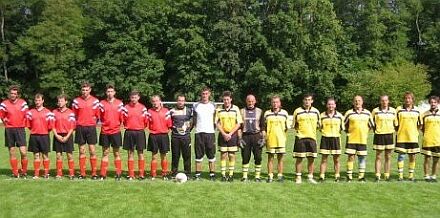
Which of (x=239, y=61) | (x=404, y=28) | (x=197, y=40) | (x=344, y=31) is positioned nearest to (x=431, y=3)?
(x=404, y=28)

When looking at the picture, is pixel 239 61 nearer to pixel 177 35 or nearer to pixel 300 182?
pixel 177 35

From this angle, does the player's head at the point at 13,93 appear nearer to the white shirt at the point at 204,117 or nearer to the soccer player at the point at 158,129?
the soccer player at the point at 158,129

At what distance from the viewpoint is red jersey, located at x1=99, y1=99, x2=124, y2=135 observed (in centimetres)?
1222

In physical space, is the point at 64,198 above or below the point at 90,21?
below

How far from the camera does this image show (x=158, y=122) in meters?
12.4

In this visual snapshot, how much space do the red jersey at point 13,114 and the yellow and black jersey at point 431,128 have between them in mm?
9958

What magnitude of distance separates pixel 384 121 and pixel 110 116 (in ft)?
21.9

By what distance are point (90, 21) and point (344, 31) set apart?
27.1m

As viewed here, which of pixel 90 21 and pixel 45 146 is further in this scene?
pixel 90 21

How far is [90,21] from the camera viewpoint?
55500mm

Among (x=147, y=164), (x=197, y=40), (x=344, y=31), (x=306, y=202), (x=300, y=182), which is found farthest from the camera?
(x=344, y=31)

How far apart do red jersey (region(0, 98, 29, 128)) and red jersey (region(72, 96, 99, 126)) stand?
4.54ft

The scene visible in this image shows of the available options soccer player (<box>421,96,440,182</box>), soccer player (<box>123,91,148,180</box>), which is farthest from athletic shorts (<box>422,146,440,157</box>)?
soccer player (<box>123,91,148,180</box>)

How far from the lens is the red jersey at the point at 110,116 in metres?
12.2
